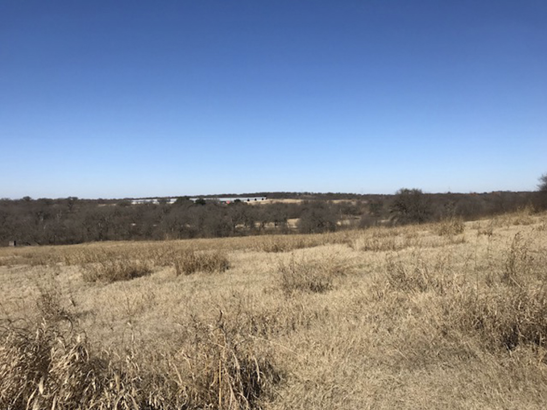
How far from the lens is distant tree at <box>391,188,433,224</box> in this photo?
47.3 meters

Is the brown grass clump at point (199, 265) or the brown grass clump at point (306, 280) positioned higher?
the brown grass clump at point (306, 280)

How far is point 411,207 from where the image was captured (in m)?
48.1

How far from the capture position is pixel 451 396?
2822 mm

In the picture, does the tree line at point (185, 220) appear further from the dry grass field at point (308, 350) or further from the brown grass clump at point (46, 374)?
the brown grass clump at point (46, 374)

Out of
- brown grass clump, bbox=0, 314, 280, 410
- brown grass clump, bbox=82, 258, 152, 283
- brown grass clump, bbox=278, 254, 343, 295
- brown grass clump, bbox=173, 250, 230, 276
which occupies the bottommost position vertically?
brown grass clump, bbox=82, 258, 152, 283

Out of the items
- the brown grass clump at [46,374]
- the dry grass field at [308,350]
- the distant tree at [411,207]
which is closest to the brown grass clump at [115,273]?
the dry grass field at [308,350]

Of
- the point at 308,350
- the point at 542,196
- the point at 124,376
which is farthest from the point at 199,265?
the point at 542,196

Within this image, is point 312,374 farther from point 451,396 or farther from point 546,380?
point 546,380

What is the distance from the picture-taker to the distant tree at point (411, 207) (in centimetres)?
4731

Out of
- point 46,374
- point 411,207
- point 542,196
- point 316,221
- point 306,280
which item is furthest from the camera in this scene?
point 316,221

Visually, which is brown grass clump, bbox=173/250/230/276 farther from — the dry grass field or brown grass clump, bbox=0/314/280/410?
brown grass clump, bbox=0/314/280/410

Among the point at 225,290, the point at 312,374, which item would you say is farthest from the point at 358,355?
the point at 225,290

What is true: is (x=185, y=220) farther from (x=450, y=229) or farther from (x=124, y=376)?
(x=124, y=376)

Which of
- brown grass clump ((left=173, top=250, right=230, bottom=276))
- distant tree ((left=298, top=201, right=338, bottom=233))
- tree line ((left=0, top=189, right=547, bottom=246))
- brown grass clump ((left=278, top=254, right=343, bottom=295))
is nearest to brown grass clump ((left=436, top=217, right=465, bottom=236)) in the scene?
brown grass clump ((left=278, top=254, right=343, bottom=295))
